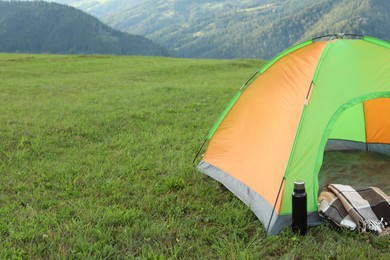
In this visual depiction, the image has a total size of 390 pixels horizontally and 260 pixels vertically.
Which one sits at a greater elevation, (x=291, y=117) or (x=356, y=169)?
(x=291, y=117)

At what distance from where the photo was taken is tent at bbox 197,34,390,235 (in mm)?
4703

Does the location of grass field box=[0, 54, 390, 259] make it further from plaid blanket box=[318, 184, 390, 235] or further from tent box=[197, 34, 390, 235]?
tent box=[197, 34, 390, 235]

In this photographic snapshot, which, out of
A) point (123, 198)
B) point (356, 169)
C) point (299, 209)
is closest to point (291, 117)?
point (299, 209)

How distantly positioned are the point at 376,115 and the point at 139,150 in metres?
4.37

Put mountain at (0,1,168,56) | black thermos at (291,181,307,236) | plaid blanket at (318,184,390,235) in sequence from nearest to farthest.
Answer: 1. black thermos at (291,181,307,236)
2. plaid blanket at (318,184,390,235)
3. mountain at (0,1,168,56)

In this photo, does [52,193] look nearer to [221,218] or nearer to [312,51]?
[221,218]

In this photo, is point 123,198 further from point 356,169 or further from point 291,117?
point 356,169

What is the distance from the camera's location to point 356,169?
6492mm

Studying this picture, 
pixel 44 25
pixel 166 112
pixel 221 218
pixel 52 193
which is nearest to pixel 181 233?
pixel 221 218

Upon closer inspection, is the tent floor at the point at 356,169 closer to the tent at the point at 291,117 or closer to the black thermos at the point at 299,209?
the tent at the point at 291,117

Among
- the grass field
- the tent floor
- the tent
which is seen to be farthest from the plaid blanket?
the tent floor

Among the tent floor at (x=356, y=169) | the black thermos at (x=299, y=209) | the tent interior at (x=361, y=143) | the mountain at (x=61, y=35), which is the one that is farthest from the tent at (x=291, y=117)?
the mountain at (x=61, y=35)

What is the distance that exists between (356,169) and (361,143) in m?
1.15

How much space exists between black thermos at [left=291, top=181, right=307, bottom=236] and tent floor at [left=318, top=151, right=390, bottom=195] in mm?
1542
